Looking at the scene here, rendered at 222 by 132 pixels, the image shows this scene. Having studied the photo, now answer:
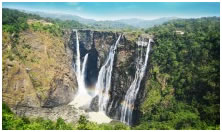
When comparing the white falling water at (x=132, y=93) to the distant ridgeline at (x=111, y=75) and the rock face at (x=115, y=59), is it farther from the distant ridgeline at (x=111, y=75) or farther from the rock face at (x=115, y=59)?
the rock face at (x=115, y=59)

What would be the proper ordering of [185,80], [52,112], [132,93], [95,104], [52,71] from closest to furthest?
[185,80]
[52,112]
[132,93]
[52,71]
[95,104]

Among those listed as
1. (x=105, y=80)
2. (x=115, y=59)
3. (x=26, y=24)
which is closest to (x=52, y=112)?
(x=105, y=80)

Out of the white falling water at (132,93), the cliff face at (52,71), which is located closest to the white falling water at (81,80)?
the cliff face at (52,71)

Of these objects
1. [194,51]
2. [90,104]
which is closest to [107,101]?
[90,104]

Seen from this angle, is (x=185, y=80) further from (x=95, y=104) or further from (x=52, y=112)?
(x=52, y=112)

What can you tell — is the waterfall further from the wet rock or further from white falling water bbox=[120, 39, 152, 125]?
white falling water bbox=[120, 39, 152, 125]

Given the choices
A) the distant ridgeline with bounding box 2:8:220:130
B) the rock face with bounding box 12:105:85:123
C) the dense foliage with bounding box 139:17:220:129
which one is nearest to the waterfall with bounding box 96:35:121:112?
the distant ridgeline with bounding box 2:8:220:130

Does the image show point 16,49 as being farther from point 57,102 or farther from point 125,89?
point 125,89
